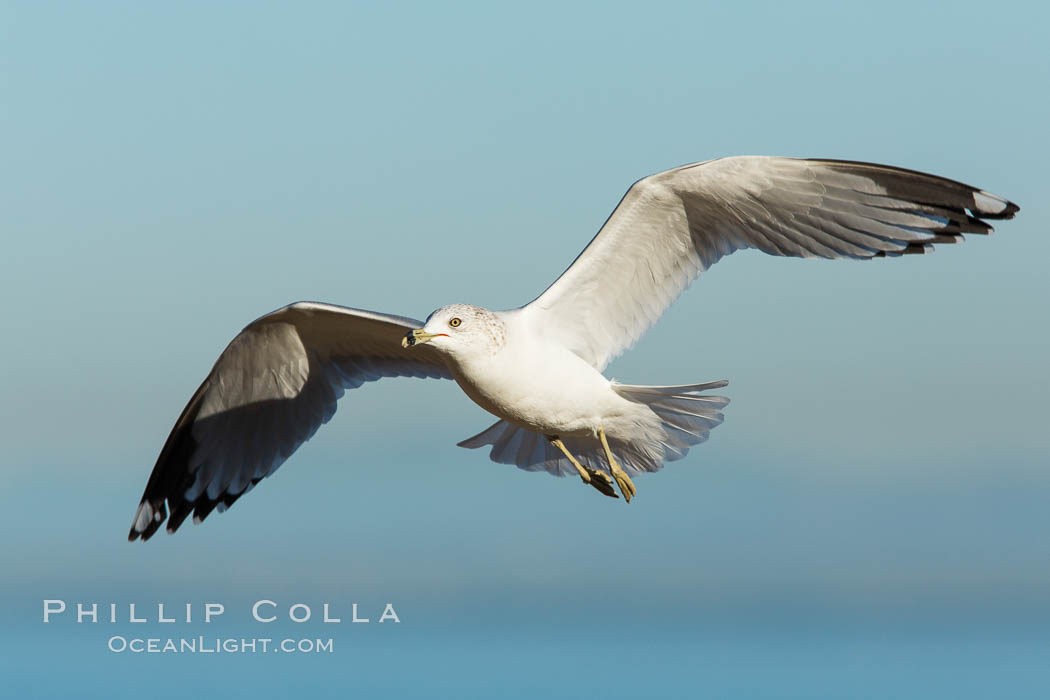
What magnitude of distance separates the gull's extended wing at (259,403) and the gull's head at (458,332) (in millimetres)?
1243

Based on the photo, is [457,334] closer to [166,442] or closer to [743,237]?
[743,237]

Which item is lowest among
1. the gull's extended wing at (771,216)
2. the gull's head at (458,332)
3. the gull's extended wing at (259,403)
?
the gull's head at (458,332)

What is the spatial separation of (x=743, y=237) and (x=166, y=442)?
3537mm

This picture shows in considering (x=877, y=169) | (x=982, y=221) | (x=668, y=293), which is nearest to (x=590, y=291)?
(x=668, y=293)

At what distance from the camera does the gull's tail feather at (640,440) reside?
644 cm

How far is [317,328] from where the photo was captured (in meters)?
7.10

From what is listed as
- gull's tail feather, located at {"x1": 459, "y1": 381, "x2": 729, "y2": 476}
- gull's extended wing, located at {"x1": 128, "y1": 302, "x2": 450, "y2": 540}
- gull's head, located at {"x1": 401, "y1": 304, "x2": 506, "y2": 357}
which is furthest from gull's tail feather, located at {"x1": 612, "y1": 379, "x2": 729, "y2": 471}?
gull's extended wing, located at {"x1": 128, "y1": 302, "x2": 450, "y2": 540}

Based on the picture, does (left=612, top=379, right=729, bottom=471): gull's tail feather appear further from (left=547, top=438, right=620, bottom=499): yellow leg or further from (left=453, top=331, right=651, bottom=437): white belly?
(left=547, top=438, right=620, bottom=499): yellow leg

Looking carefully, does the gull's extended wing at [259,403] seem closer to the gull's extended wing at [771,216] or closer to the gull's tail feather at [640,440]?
the gull's tail feather at [640,440]

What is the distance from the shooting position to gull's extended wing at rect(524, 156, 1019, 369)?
Answer: 6.05m

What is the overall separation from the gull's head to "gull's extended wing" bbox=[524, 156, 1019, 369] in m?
0.43

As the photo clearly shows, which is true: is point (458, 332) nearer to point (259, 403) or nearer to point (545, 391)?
point (545, 391)

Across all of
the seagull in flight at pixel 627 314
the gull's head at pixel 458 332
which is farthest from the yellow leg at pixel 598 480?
the gull's head at pixel 458 332

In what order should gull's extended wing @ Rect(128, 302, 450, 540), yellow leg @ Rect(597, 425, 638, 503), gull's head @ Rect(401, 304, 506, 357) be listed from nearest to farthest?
gull's head @ Rect(401, 304, 506, 357)
yellow leg @ Rect(597, 425, 638, 503)
gull's extended wing @ Rect(128, 302, 450, 540)
